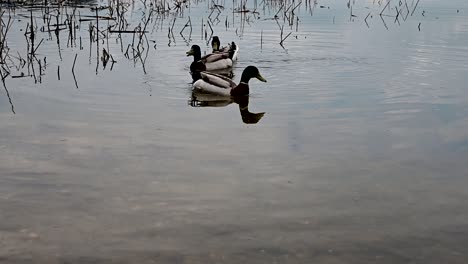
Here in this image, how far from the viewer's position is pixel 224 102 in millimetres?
11547

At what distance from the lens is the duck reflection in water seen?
401 inches

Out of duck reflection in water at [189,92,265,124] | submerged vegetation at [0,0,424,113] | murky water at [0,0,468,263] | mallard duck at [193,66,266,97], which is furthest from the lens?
submerged vegetation at [0,0,424,113]

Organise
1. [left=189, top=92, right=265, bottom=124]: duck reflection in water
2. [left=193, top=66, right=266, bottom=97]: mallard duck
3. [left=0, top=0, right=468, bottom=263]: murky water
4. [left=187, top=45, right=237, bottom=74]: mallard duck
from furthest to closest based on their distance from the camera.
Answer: [left=187, top=45, right=237, bottom=74]: mallard duck → [left=193, top=66, right=266, bottom=97]: mallard duck → [left=189, top=92, right=265, bottom=124]: duck reflection in water → [left=0, top=0, right=468, bottom=263]: murky water

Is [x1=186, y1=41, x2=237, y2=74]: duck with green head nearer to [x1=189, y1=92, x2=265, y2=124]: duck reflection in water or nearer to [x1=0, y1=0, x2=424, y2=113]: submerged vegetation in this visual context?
[x1=0, y1=0, x2=424, y2=113]: submerged vegetation

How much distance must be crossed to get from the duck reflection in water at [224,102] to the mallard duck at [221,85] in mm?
109

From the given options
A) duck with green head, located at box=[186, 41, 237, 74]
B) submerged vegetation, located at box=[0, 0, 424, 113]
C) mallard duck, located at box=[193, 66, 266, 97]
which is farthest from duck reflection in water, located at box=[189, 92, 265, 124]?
submerged vegetation, located at box=[0, 0, 424, 113]

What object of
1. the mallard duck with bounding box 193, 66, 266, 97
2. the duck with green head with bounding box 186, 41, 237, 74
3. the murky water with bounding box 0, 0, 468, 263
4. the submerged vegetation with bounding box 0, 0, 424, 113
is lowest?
the murky water with bounding box 0, 0, 468, 263

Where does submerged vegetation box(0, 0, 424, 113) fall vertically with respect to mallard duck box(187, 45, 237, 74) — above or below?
above

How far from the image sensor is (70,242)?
527 cm

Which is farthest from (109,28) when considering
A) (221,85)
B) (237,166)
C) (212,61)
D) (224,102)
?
(237,166)

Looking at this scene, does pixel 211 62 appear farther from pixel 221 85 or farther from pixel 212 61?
pixel 221 85

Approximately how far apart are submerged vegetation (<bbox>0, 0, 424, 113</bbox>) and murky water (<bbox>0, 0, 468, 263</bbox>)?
294 millimetres

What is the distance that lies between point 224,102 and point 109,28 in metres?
7.23

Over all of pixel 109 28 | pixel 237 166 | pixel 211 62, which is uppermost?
pixel 109 28
